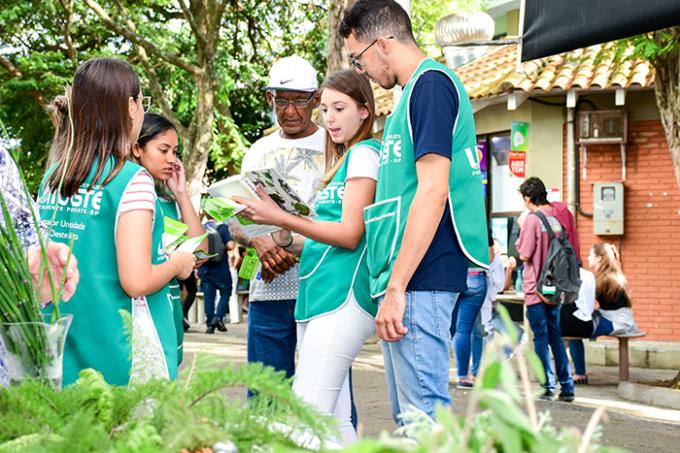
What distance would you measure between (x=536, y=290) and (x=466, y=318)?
92cm

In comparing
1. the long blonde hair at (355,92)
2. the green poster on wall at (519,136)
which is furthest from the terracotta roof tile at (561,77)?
the long blonde hair at (355,92)

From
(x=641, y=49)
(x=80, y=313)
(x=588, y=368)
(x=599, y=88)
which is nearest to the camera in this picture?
(x=80, y=313)

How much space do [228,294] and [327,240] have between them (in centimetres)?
1444

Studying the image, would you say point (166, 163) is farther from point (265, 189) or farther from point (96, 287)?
point (96, 287)

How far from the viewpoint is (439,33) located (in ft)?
64.5

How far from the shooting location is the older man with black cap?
479 centimetres

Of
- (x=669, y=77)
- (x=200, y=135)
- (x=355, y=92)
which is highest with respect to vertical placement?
(x=200, y=135)

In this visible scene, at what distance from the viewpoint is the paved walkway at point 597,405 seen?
308 inches

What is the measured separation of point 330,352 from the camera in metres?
3.89

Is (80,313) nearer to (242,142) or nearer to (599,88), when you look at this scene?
(599,88)

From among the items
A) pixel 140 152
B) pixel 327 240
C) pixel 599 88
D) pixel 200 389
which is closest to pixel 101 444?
pixel 200 389

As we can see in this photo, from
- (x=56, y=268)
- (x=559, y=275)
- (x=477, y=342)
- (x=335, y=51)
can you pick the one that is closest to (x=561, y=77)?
(x=335, y=51)

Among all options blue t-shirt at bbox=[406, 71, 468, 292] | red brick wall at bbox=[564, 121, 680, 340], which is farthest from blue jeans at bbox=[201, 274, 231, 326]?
blue t-shirt at bbox=[406, 71, 468, 292]

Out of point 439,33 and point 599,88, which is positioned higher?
point 439,33
